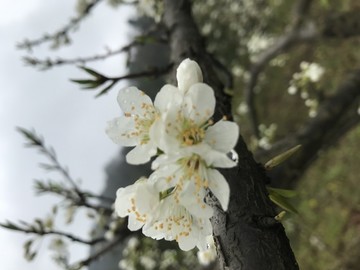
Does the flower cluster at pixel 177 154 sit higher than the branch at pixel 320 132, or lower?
higher

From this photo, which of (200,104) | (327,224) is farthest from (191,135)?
(327,224)

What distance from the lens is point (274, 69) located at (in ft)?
14.4

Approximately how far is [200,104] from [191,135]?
3cm

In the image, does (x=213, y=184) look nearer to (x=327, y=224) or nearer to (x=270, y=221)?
(x=270, y=221)

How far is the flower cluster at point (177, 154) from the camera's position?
41cm

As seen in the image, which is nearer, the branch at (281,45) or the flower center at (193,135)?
the flower center at (193,135)

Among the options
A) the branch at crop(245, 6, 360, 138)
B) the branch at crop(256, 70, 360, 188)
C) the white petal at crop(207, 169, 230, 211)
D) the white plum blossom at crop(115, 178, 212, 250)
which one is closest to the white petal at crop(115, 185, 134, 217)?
the white plum blossom at crop(115, 178, 212, 250)

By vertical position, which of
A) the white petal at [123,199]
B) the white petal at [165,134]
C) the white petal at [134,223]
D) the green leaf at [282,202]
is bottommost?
the green leaf at [282,202]

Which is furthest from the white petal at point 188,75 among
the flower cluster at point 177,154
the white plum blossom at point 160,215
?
the white plum blossom at point 160,215

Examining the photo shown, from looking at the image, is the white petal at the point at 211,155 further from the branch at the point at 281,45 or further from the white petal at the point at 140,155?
the branch at the point at 281,45

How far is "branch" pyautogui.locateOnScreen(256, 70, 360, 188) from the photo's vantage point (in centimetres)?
155

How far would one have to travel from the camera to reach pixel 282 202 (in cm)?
50

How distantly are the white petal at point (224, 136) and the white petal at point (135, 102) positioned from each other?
101mm

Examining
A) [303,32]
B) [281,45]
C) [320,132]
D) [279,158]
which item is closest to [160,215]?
[279,158]
